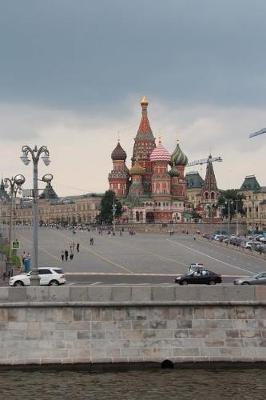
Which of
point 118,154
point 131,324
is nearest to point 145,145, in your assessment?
point 118,154

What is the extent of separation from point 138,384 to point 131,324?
2757 mm

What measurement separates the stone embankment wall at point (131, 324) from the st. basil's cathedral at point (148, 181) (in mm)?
147247

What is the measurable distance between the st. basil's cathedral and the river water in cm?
14858

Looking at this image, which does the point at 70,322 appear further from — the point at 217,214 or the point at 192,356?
the point at 217,214

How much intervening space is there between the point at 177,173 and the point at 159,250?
4193 inches

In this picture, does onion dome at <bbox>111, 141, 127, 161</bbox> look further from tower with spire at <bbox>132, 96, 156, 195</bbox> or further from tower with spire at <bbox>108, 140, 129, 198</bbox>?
tower with spire at <bbox>132, 96, 156, 195</bbox>

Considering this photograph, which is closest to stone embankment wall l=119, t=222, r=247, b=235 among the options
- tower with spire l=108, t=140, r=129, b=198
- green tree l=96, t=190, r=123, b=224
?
green tree l=96, t=190, r=123, b=224

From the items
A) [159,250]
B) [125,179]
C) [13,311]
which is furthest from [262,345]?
[125,179]

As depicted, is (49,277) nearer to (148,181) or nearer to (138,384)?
(138,384)

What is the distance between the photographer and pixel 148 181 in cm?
18788

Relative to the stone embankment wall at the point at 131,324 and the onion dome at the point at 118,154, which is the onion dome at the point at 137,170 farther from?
the stone embankment wall at the point at 131,324

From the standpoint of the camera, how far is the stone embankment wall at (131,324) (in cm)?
2562

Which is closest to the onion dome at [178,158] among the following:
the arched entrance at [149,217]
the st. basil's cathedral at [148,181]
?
the st. basil's cathedral at [148,181]

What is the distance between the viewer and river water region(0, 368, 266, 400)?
22.3 metres
